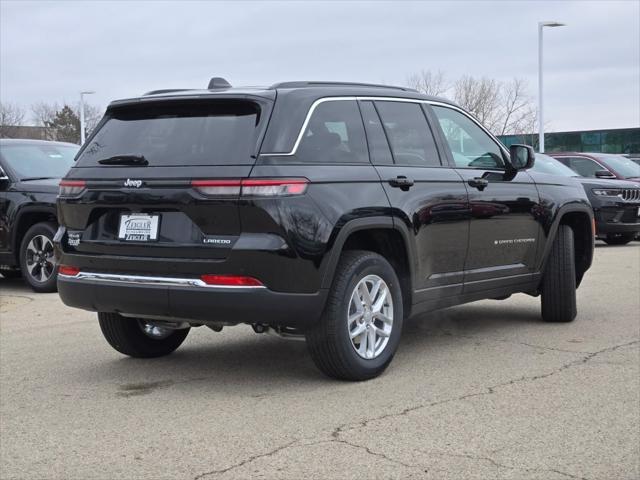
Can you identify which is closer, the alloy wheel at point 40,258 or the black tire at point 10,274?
the alloy wheel at point 40,258

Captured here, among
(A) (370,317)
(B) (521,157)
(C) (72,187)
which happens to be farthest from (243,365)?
(B) (521,157)

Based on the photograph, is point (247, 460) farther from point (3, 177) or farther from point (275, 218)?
point (3, 177)

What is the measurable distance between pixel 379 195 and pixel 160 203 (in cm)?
137

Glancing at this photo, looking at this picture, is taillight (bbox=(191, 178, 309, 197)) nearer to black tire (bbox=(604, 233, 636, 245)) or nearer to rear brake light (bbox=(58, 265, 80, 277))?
rear brake light (bbox=(58, 265, 80, 277))

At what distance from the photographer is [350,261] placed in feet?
18.1

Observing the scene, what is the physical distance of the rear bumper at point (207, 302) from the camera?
511 centimetres

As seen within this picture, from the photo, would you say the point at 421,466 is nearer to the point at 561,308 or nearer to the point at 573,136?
the point at 561,308

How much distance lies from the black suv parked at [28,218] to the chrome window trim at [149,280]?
16.5ft

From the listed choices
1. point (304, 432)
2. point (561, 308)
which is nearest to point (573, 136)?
point (561, 308)

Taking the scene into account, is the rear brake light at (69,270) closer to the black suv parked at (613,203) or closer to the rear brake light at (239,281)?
the rear brake light at (239,281)

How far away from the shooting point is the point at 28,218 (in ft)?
35.7

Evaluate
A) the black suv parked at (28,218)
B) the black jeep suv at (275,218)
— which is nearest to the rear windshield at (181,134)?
the black jeep suv at (275,218)

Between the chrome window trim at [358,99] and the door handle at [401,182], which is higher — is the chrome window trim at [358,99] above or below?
above

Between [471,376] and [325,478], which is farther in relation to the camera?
[471,376]
